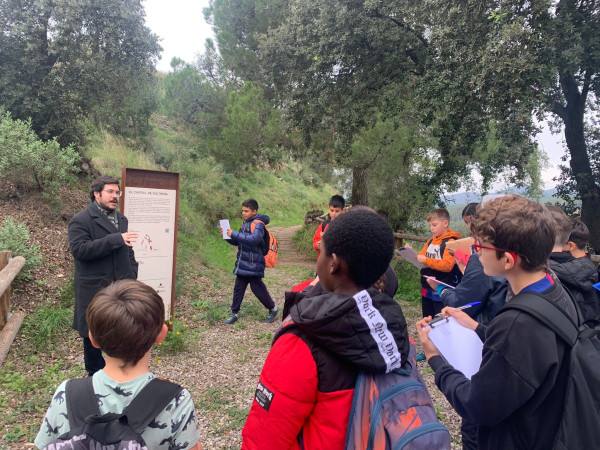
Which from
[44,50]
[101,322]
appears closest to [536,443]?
[101,322]

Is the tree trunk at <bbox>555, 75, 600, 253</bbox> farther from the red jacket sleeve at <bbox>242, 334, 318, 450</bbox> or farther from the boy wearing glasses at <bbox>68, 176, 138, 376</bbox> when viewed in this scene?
the red jacket sleeve at <bbox>242, 334, 318, 450</bbox>

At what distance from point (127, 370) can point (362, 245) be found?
94 cm

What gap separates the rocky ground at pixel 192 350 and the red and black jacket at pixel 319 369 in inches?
89.4

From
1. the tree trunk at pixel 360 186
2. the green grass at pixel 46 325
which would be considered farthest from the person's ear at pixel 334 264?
the tree trunk at pixel 360 186

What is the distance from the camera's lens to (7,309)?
171 inches

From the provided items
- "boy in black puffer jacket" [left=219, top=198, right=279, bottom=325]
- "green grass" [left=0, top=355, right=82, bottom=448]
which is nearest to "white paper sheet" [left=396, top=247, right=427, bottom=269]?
"boy in black puffer jacket" [left=219, top=198, right=279, bottom=325]

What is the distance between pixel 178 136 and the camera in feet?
67.0

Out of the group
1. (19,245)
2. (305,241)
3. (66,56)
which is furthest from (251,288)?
(305,241)

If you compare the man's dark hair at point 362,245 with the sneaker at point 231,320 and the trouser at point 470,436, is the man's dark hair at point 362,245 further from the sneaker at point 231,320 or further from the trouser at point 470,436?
the sneaker at point 231,320

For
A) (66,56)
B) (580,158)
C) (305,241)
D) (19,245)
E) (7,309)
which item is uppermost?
(66,56)

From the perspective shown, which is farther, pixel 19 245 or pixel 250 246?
pixel 250 246

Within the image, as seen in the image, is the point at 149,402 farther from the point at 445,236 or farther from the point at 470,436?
the point at 445,236

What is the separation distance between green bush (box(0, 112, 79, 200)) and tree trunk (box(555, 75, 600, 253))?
1017cm

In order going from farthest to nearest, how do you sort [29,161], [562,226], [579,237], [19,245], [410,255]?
[29,161] < [19,245] < [410,255] < [579,237] < [562,226]
